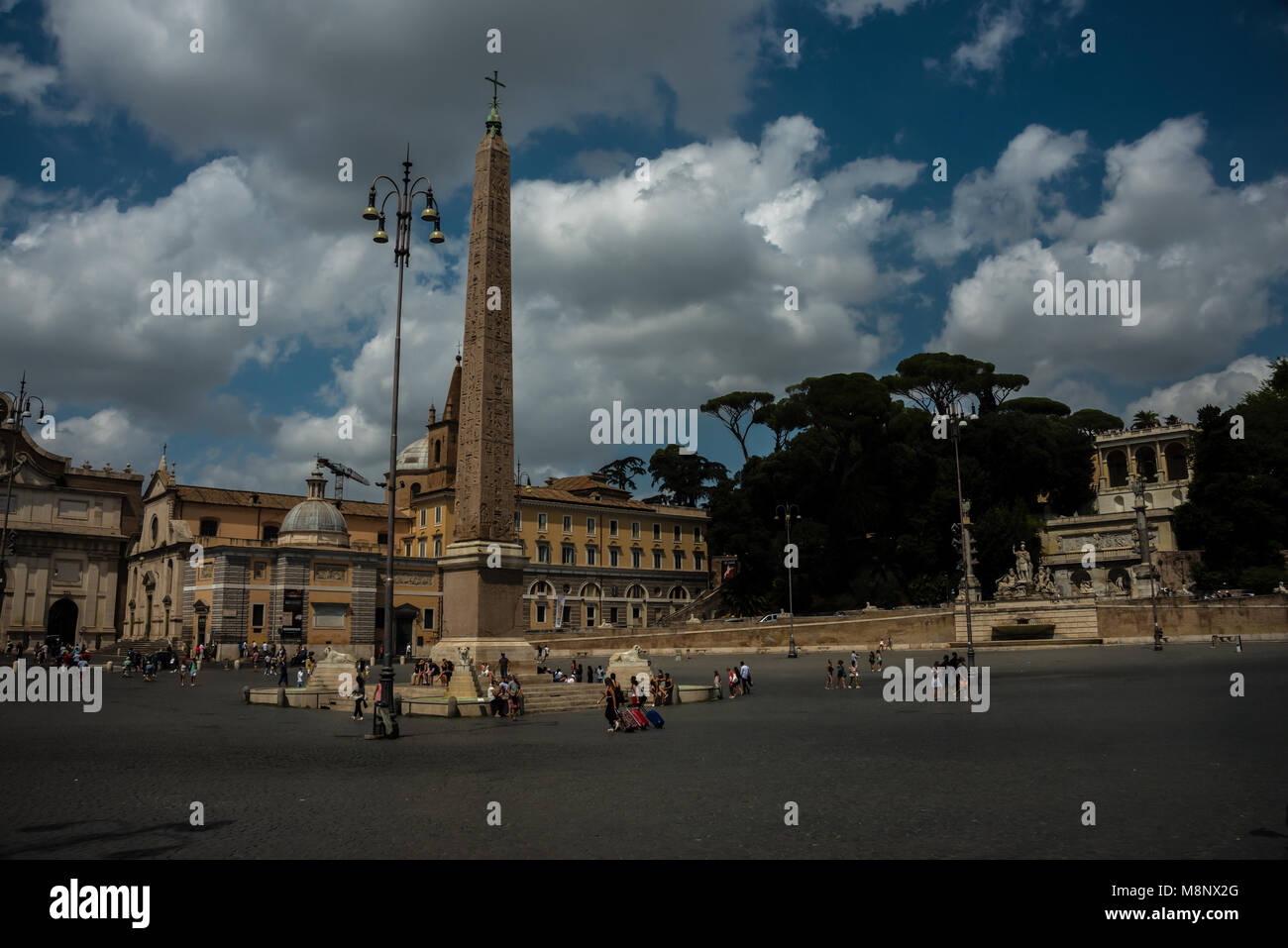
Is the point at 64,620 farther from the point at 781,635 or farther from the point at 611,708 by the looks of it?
the point at 611,708

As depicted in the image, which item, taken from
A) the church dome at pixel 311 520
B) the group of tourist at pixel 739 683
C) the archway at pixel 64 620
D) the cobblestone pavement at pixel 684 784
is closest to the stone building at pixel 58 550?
the archway at pixel 64 620

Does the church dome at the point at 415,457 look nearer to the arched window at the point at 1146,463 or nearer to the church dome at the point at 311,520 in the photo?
the church dome at the point at 311,520

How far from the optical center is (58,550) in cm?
5950

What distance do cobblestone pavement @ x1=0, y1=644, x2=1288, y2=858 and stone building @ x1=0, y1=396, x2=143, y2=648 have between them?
1819 inches

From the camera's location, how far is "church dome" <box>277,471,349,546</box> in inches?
2137

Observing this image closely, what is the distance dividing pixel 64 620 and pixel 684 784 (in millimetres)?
64052

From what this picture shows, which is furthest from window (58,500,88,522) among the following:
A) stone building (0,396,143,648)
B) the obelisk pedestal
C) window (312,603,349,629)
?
the obelisk pedestal

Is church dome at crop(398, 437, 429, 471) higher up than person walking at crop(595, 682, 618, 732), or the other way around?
church dome at crop(398, 437, 429, 471)

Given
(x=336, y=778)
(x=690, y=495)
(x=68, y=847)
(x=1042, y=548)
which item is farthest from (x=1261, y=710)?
(x=690, y=495)

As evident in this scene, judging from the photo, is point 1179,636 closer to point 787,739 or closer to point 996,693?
point 996,693

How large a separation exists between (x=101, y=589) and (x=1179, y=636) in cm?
6414

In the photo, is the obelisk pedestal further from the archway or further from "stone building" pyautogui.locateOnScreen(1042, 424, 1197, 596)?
the archway

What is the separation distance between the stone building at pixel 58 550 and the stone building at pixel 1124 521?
60.0m

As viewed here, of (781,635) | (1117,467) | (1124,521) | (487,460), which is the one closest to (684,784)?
(487,460)
